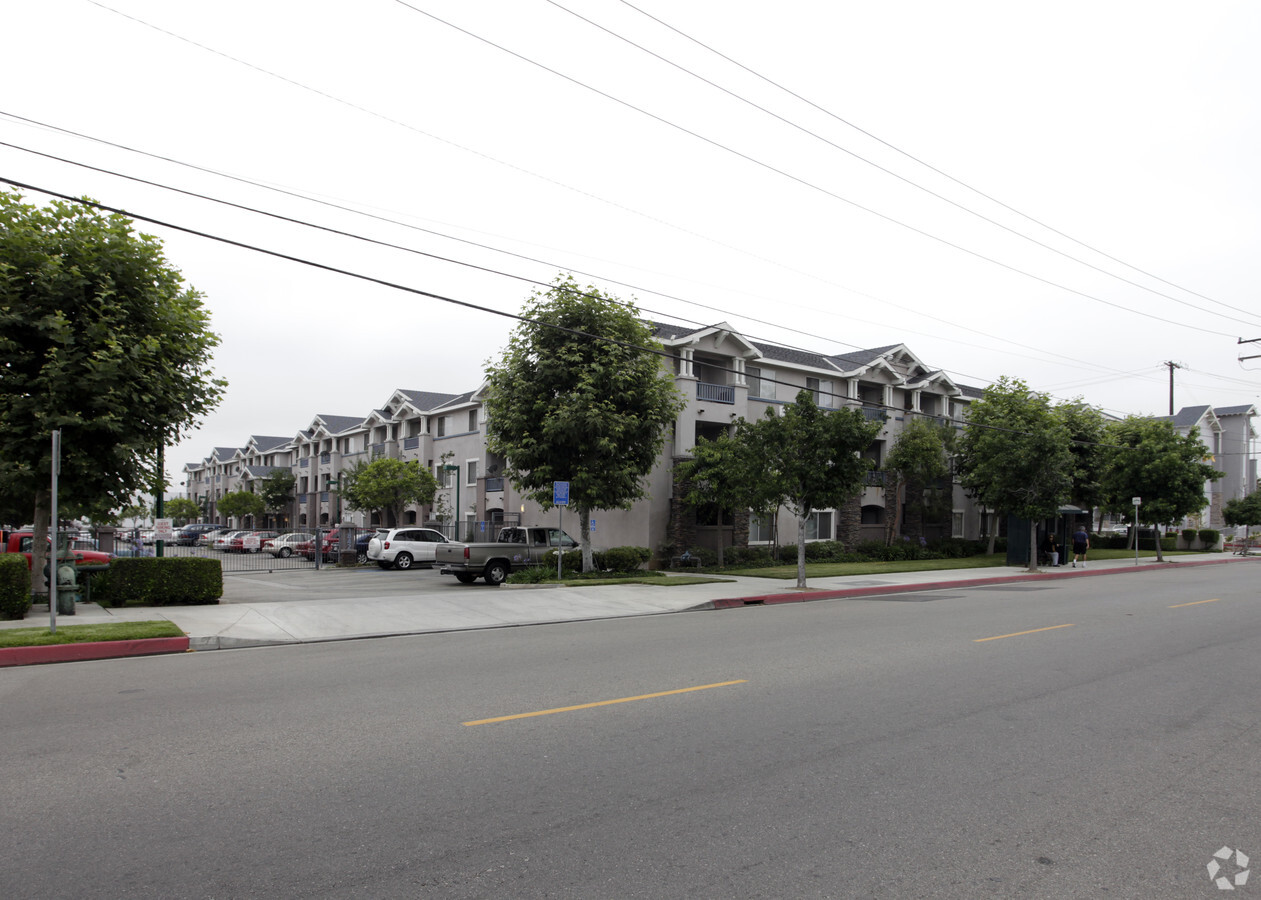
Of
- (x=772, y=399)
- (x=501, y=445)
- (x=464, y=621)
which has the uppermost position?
(x=772, y=399)

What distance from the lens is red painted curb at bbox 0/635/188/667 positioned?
10.4m

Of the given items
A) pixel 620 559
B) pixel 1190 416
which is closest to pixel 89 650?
pixel 620 559

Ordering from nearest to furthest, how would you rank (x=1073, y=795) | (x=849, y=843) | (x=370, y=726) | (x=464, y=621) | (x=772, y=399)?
1. (x=849, y=843)
2. (x=1073, y=795)
3. (x=370, y=726)
4. (x=464, y=621)
5. (x=772, y=399)

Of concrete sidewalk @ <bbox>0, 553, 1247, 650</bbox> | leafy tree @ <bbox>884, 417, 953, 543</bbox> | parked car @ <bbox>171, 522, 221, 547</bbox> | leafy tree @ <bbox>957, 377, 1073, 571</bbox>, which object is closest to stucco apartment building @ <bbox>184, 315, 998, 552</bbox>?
leafy tree @ <bbox>884, 417, 953, 543</bbox>

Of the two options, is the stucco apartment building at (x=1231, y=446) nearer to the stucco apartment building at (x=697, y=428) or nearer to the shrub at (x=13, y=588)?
the stucco apartment building at (x=697, y=428)

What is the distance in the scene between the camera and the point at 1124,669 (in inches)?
368

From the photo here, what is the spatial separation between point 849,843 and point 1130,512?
143ft

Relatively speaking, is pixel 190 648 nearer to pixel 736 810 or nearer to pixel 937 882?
pixel 736 810

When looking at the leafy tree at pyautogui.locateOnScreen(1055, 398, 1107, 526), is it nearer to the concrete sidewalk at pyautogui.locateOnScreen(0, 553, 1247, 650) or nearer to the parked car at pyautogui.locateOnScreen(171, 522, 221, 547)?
the concrete sidewalk at pyautogui.locateOnScreen(0, 553, 1247, 650)

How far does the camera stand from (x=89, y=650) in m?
10.8

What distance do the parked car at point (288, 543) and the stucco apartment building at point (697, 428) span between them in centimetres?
572

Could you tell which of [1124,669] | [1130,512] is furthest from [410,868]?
[1130,512]

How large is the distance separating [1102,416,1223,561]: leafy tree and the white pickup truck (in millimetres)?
27965

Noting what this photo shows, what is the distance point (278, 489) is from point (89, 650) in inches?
2283
